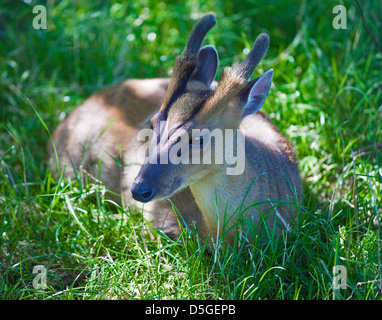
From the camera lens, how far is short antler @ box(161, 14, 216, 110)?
13.0 ft

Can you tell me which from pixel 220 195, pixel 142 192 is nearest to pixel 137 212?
pixel 220 195

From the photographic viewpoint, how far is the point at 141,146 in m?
4.87

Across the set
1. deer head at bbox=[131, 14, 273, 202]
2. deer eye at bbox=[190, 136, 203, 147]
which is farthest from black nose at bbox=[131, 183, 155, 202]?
deer eye at bbox=[190, 136, 203, 147]

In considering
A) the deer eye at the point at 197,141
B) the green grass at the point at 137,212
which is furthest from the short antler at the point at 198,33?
the green grass at the point at 137,212

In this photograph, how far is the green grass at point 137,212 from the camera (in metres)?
3.99

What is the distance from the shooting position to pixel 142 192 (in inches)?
143

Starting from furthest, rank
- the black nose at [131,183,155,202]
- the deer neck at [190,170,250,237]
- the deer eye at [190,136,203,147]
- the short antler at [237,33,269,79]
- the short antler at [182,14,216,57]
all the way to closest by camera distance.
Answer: the short antler at [182,14,216,57]
the deer neck at [190,170,250,237]
the short antler at [237,33,269,79]
the deer eye at [190,136,203,147]
the black nose at [131,183,155,202]

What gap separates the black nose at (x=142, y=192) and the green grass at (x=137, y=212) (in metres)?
0.59

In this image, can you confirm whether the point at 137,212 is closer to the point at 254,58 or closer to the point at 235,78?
the point at 235,78

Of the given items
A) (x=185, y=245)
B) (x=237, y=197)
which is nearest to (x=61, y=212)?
(x=185, y=245)

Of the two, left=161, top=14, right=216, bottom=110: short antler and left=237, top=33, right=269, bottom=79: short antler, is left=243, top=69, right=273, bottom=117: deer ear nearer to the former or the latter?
left=237, top=33, right=269, bottom=79: short antler

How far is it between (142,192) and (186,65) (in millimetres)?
973
